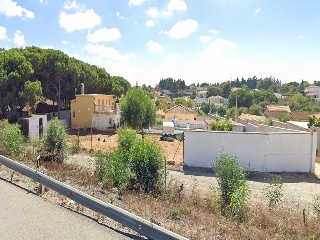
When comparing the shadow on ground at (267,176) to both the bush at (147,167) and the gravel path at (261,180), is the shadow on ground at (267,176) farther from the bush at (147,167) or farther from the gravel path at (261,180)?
the bush at (147,167)

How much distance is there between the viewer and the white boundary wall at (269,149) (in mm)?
15766

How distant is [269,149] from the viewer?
51.8ft

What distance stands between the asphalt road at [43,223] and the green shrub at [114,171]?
70.8 inches

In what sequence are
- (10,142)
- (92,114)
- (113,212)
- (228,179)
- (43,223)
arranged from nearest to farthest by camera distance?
1. (113,212)
2. (43,223)
3. (228,179)
4. (10,142)
5. (92,114)

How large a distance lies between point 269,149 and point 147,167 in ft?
33.3

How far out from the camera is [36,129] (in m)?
24.1

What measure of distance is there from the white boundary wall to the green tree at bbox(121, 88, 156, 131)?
1314cm

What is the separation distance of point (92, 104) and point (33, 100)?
8.33 m

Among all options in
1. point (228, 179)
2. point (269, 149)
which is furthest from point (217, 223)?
point (269, 149)

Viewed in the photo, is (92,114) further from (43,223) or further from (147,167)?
(43,223)

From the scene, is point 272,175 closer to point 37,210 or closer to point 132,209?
point 132,209

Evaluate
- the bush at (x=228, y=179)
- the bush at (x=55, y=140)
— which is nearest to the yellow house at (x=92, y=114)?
the bush at (x=55, y=140)

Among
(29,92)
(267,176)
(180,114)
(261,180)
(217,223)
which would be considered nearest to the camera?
(217,223)

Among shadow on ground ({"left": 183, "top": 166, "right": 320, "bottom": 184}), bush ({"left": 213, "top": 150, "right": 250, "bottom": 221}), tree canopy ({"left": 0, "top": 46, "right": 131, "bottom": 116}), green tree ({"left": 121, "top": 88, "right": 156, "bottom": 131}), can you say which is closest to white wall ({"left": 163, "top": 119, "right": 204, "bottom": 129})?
tree canopy ({"left": 0, "top": 46, "right": 131, "bottom": 116})
